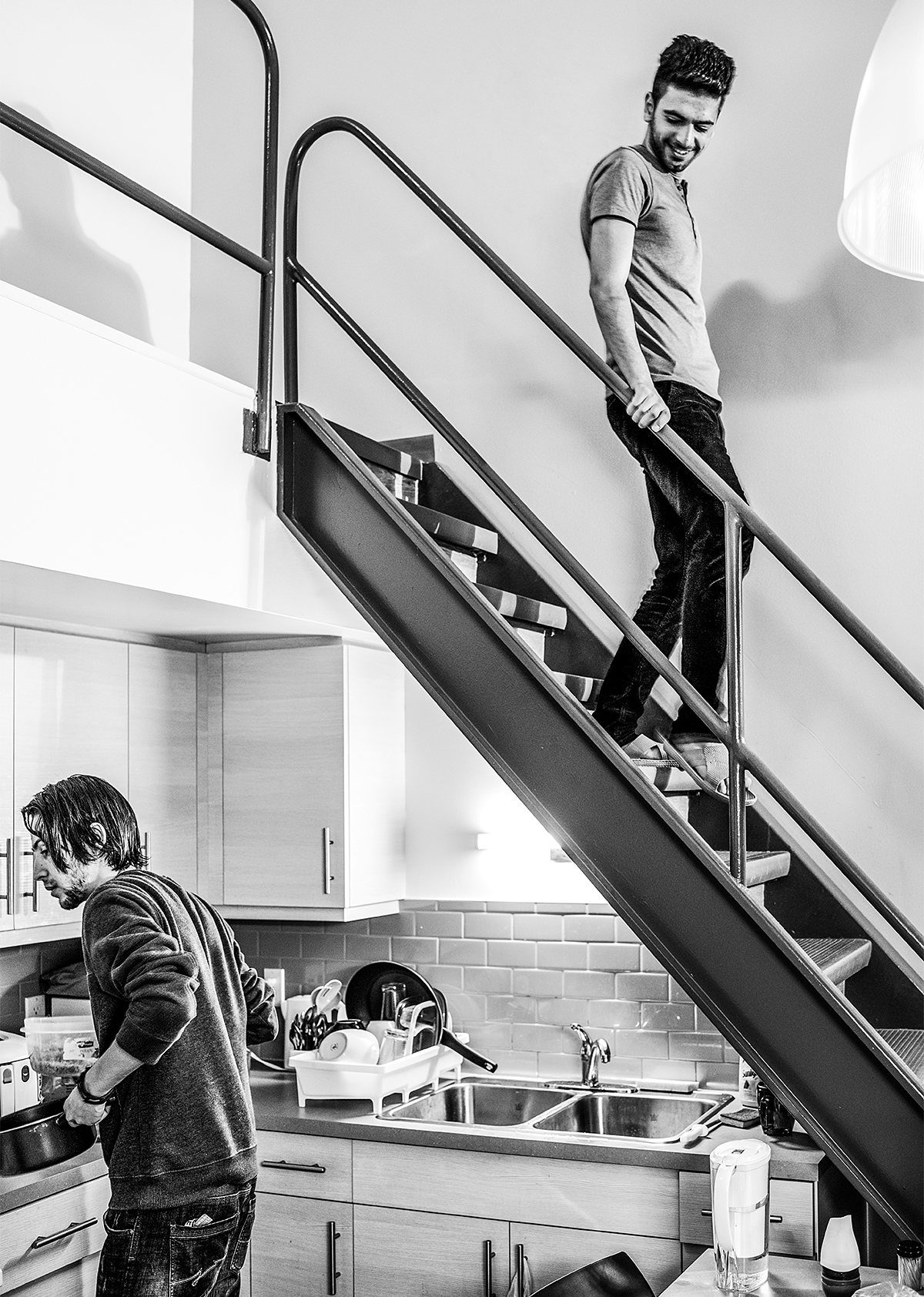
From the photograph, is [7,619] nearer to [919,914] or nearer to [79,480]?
[79,480]

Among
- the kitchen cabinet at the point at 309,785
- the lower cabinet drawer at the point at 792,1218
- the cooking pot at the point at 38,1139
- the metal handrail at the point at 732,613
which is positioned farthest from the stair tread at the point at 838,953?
the cooking pot at the point at 38,1139

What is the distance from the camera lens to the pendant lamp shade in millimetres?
1304

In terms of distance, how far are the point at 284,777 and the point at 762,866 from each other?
1.74 metres

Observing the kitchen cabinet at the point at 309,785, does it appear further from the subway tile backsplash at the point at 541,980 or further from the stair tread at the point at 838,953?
the stair tread at the point at 838,953

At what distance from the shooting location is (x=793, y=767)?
369 cm

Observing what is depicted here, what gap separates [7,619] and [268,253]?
4.19 ft

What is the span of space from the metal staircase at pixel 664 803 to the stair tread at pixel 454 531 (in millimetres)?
30

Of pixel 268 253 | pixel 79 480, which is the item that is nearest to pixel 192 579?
pixel 79 480

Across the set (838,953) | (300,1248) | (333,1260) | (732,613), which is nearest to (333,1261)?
(333,1260)

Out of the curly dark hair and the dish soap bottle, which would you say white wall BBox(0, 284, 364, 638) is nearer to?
the curly dark hair

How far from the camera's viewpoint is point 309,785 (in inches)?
161

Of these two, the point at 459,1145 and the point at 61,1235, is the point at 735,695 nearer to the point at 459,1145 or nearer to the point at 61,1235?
the point at 459,1145

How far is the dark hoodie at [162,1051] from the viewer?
2.62 m

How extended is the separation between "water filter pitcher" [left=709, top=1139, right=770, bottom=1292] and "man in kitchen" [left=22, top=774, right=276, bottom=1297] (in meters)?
1.02
